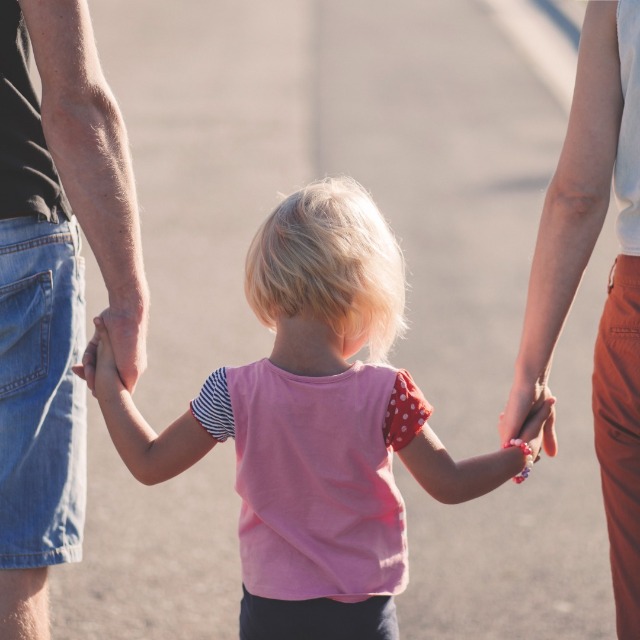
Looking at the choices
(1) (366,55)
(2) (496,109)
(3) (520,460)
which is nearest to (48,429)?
(3) (520,460)

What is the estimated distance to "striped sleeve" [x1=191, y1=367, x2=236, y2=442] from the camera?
229 cm

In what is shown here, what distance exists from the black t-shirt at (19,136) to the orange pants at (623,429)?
1.23 metres

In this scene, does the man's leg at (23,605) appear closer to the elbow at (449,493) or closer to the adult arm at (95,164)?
the adult arm at (95,164)

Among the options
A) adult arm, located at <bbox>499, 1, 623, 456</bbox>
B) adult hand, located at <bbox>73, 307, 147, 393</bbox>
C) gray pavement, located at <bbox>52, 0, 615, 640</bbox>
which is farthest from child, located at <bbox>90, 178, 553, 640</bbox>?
gray pavement, located at <bbox>52, 0, 615, 640</bbox>

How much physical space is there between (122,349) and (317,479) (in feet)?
1.68

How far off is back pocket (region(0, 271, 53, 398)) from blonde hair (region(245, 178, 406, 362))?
0.47 meters

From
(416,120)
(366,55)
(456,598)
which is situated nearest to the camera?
(456,598)

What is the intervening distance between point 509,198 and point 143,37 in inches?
381

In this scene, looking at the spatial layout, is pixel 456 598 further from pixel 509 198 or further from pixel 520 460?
pixel 509 198

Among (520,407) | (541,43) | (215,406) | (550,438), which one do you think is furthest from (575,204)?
(541,43)

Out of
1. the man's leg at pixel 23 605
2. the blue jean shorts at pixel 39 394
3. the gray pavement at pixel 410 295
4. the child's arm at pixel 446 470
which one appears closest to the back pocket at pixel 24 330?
the blue jean shorts at pixel 39 394

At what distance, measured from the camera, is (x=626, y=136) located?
251 centimetres

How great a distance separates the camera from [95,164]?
2.47 metres

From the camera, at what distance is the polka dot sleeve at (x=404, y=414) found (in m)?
2.25
